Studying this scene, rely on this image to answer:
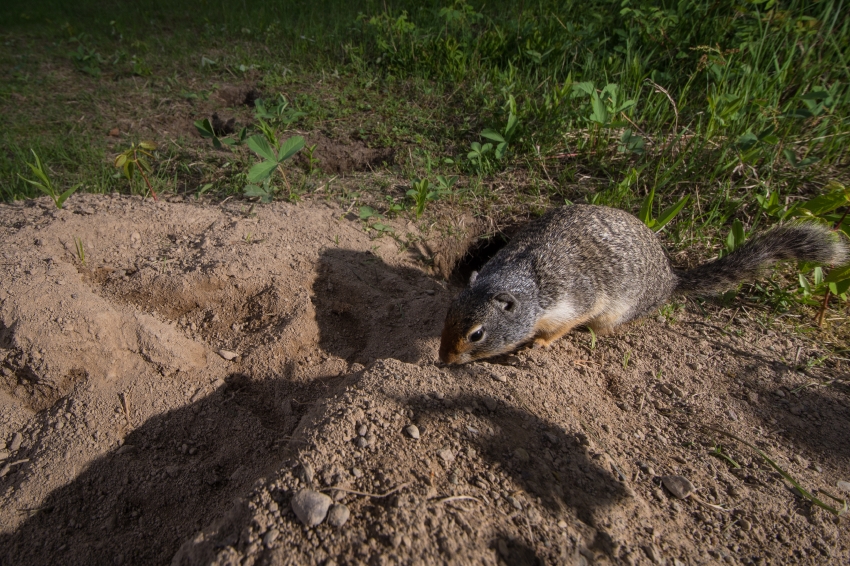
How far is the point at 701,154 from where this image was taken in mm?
3889

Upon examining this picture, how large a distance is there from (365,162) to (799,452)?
365 cm

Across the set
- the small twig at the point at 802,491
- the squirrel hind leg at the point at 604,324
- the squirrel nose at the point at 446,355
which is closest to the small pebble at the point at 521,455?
the squirrel nose at the point at 446,355

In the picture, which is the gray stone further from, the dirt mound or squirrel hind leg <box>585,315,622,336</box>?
the dirt mound

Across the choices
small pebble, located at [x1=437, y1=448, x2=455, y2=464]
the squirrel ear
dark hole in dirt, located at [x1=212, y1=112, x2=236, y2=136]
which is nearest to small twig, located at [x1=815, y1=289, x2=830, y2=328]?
the squirrel ear

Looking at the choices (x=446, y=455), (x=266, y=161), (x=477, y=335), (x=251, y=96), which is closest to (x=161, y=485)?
(x=446, y=455)

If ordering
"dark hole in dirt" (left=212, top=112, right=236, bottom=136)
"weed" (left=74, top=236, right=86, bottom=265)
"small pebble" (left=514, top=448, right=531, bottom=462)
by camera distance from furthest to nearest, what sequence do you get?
"dark hole in dirt" (left=212, top=112, right=236, bottom=136) < "weed" (left=74, top=236, right=86, bottom=265) < "small pebble" (left=514, top=448, right=531, bottom=462)

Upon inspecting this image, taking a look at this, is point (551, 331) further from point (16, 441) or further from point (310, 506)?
point (16, 441)

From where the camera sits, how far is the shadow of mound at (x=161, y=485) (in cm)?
178

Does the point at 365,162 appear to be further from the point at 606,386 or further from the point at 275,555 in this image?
the point at 275,555

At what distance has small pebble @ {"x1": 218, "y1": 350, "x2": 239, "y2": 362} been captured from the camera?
8.29 feet

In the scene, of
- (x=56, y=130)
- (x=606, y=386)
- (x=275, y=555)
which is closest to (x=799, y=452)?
(x=606, y=386)

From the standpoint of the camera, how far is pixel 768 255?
299 cm

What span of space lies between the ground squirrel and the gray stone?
55.1 inches

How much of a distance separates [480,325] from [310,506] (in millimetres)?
1517
